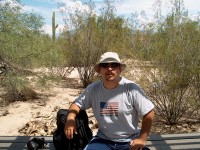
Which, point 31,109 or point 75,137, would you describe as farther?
point 31,109

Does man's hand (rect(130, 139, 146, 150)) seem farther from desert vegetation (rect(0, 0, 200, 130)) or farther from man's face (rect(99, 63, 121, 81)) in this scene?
desert vegetation (rect(0, 0, 200, 130))

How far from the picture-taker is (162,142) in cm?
377

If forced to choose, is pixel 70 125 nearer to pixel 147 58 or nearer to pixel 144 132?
pixel 144 132

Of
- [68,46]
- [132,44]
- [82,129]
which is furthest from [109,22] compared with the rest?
[82,129]

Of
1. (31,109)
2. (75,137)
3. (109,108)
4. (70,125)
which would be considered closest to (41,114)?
(31,109)

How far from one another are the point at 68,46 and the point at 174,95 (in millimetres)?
5876

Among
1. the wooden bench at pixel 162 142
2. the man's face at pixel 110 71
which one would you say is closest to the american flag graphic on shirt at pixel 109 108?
the man's face at pixel 110 71

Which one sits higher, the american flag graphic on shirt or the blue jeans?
the american flag graphic on shirt

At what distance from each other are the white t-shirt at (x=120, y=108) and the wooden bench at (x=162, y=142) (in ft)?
3.04

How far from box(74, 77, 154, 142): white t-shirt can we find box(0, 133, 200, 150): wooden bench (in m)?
0.93

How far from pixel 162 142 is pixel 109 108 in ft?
4.07

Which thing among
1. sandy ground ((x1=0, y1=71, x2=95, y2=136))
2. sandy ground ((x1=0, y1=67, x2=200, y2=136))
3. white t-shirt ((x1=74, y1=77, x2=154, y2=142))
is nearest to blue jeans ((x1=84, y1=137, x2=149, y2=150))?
white t-shirt ((x1=74, y1=77, x2=154, y2=142))

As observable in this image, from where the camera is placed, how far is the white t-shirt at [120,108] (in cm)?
270

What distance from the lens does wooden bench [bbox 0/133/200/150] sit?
3620 millimetres
